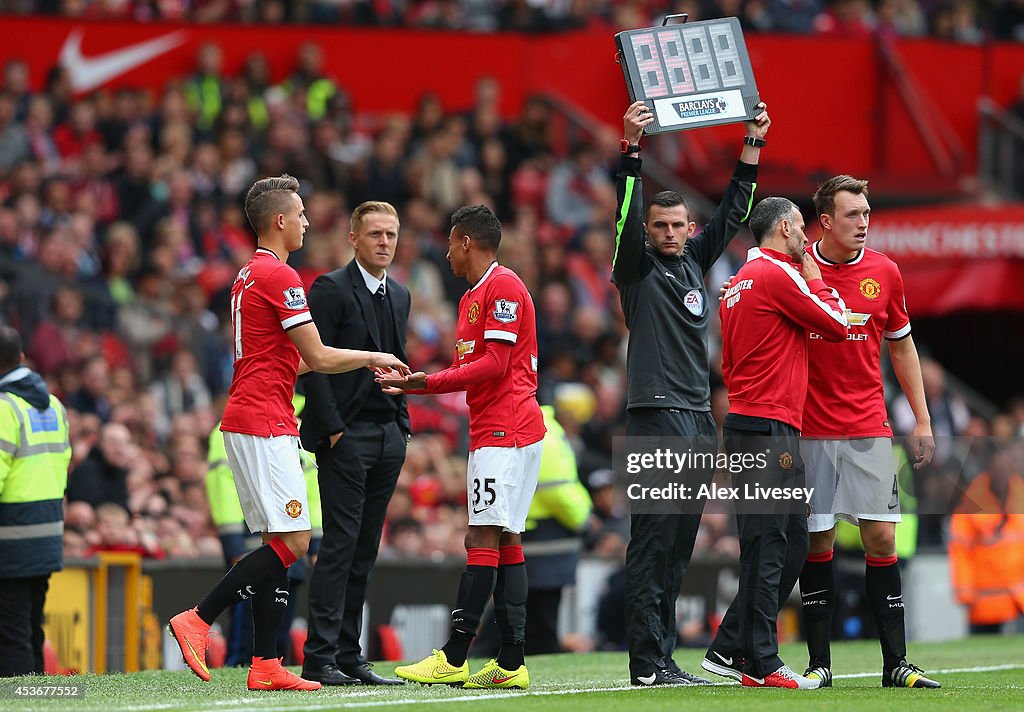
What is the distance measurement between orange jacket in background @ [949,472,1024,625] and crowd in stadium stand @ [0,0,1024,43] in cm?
695

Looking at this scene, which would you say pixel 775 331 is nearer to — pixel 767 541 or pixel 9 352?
pixel 767 541

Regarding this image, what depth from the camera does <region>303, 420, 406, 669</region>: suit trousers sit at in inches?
348

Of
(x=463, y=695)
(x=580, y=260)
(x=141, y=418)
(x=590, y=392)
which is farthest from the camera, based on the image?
(x=580, y=260)

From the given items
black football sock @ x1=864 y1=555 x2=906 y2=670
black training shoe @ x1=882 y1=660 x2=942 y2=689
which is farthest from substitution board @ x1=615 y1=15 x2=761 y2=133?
black training shoe @ x1=882 y1=660 x2=942 y2=689

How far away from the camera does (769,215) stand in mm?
9078

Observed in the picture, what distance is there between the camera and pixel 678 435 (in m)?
8.82

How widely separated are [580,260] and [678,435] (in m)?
11.1

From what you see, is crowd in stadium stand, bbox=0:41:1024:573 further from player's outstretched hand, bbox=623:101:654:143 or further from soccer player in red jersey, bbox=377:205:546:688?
player's outstretched hand, bbox=623:101:654:143

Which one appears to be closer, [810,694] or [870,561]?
[810,694]

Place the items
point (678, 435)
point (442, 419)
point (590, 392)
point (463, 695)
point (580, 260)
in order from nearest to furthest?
point (463, 695)
point (678, 435)
point (442, 419)
point (590, 392)
point (580, 260)

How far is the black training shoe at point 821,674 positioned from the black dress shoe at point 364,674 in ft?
6.89

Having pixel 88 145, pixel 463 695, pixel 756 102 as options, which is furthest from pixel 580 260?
pixel 463 695

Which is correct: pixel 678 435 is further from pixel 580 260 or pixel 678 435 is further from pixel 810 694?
pixel 580 260

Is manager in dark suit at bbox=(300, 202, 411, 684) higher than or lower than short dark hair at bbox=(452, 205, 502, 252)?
lower
